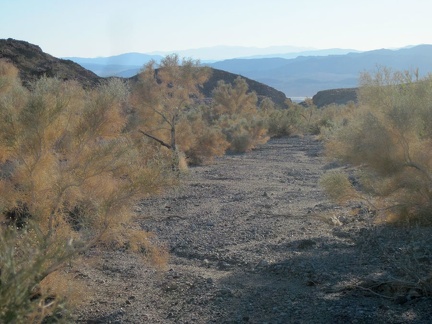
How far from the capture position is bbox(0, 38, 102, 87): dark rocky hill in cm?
4834

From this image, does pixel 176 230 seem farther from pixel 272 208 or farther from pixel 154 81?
pixel 154 81

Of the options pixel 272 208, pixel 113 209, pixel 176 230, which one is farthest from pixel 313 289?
pixel 272 208

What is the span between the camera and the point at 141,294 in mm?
9492

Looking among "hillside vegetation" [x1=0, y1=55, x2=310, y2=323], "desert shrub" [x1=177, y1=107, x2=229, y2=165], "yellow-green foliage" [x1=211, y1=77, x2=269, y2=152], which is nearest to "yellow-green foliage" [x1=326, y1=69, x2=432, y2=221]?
"hillside vegetation" [x1=0, y1=55, x2=310, y2=323]

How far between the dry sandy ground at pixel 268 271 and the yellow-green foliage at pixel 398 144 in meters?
0.72

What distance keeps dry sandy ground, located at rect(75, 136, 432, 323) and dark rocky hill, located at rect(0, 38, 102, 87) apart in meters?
34.3

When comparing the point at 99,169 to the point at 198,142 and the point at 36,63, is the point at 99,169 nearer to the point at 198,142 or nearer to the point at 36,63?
the point at 198,142

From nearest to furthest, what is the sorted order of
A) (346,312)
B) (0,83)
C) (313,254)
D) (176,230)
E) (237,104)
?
(346,312) → (313,254) → (176,230) → (0,83) → (237,104)

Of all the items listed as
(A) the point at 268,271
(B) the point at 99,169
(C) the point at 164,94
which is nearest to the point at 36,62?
(C) the point at 164,94

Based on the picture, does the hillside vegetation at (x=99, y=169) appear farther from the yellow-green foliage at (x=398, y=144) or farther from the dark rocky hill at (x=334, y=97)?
the dark rocky hill at (x=334, y=97)

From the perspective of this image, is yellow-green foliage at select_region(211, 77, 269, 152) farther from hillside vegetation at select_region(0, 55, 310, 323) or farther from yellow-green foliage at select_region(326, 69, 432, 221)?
hillside vegetation at select_region(0, 55, 310, 323)

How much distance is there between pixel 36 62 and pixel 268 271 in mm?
45789

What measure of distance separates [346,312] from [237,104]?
151 feet

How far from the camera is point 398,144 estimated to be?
11438mm
